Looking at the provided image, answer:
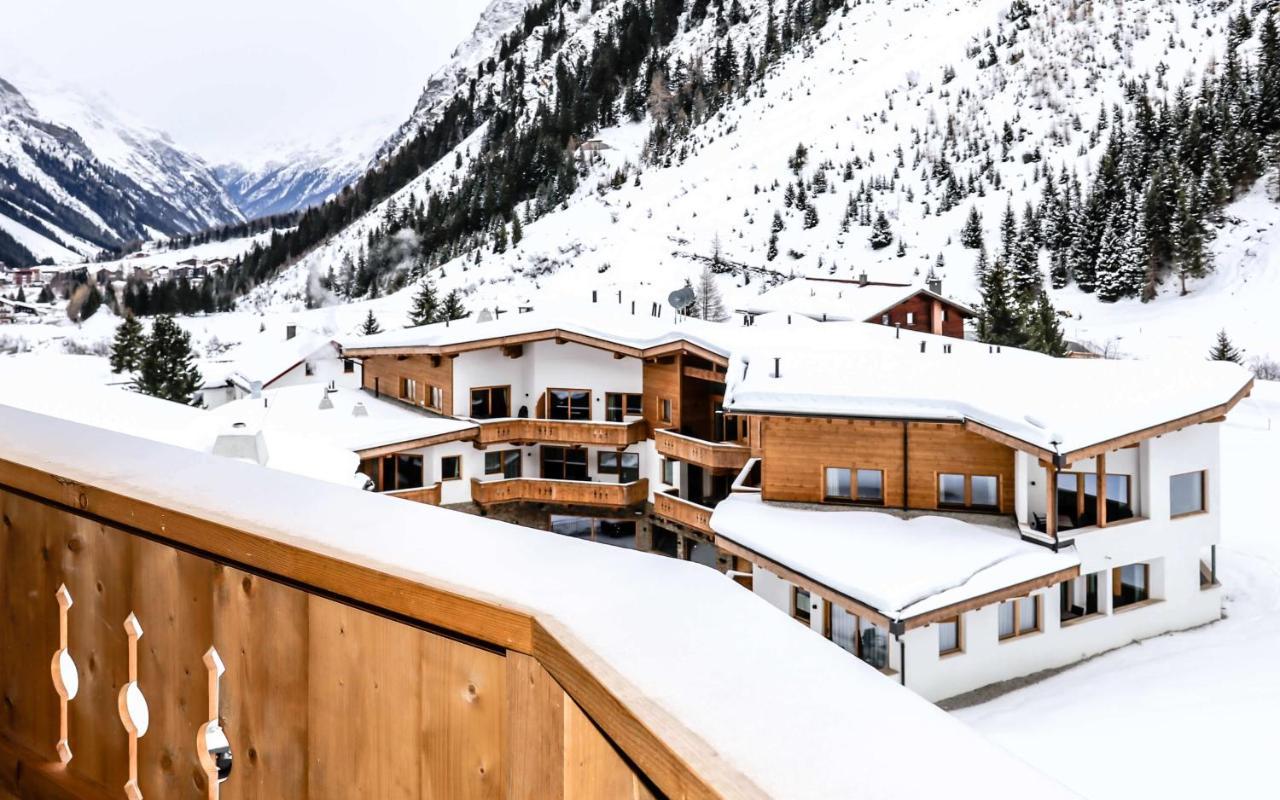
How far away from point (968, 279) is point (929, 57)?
2192cm

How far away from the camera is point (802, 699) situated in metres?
0.81

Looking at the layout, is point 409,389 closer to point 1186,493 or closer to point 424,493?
point 424,493

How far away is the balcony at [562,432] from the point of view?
20469 mm

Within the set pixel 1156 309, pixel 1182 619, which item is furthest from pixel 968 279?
pixel 1182 619

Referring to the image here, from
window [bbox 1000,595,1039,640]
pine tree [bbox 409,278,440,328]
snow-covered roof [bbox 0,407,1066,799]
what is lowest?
window [bbox 1000,595,1039,640]

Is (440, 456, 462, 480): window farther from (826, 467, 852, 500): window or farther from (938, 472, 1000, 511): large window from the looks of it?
(938, 472, 1000, 511): large window

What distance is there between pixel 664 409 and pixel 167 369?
55.8ft

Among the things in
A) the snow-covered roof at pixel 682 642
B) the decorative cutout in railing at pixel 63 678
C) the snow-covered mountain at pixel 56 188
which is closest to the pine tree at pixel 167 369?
the decorative cutout in railing at pixel 63 678

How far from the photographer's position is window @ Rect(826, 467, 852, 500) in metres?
14.6

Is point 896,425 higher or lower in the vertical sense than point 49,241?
lower

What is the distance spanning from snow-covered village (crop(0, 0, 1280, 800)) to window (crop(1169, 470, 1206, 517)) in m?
0.05

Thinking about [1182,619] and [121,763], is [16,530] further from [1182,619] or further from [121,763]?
[1182,619]

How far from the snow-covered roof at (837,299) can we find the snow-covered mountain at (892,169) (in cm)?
715

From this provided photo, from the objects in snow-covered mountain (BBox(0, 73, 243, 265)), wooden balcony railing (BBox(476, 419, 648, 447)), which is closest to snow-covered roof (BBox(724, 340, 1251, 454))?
wooden balcony railing (BBox(476, 419, 648, 447))
